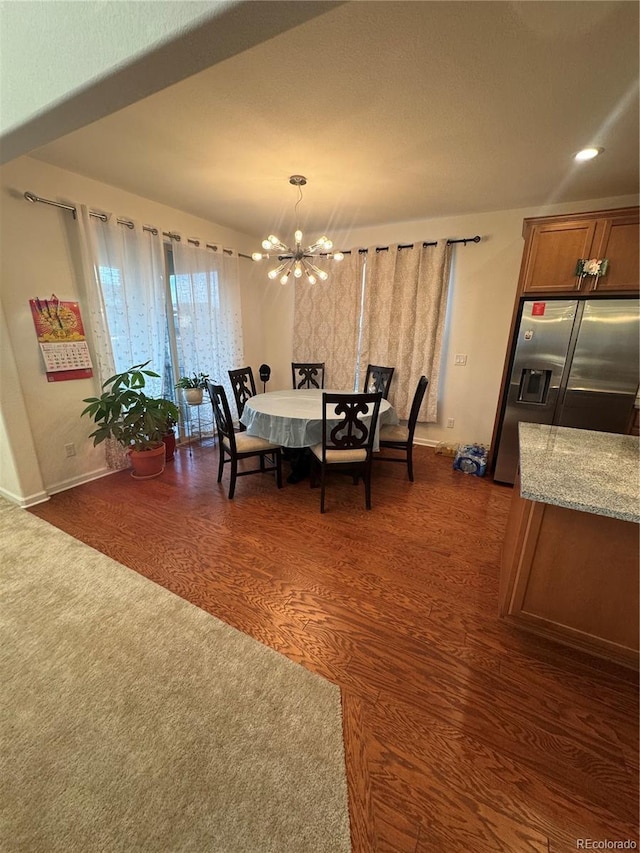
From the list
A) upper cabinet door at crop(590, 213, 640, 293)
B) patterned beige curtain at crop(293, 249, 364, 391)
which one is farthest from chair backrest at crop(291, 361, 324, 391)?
upper cabinet door at crop(590, 213, 640, 293)

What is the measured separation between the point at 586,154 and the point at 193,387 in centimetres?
377

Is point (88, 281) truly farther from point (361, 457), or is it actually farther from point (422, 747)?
point (422, 747)

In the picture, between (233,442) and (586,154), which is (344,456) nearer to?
(233,442)

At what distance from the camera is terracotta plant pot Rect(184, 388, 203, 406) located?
3.68m

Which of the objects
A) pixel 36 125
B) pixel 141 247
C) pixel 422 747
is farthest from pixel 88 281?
pixel 422 747

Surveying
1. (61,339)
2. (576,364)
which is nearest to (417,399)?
(576,364)

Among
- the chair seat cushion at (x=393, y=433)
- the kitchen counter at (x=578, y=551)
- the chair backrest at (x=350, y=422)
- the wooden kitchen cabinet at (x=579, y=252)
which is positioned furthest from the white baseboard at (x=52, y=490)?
the wooden kitchen cabinet at (x=579, y=252)

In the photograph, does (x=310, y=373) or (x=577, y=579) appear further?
(x=310, y=373)

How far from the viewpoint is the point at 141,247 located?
3.19 meters

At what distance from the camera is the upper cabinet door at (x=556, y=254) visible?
8.58 ft

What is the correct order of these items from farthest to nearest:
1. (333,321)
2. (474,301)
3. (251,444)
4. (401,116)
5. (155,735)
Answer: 1. (333,321)
2. (474,301)
3. (251,444)
4. (401,116)
5. (155,735)

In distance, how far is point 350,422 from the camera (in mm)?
2543

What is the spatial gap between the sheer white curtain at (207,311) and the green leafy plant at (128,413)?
2.75 ft

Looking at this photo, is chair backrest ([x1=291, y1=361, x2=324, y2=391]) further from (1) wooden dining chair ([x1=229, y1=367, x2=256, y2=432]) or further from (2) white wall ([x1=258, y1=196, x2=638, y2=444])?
(2) white wall ([x1=258, y1=196, x2=638, y2=444])
